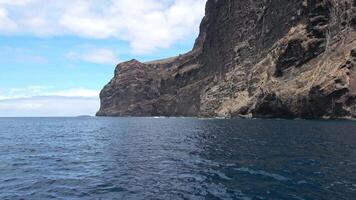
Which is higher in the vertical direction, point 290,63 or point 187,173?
point 290,63

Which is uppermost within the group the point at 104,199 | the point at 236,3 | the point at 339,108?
the point at 236,3

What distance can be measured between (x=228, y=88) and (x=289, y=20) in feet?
127

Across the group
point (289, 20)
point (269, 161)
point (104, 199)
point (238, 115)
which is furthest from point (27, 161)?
point (289, 20)

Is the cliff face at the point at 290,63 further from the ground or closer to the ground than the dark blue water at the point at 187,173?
further from the ground

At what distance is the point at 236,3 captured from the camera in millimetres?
194000

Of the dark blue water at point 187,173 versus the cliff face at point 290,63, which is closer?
the dark blue water at point 187,173

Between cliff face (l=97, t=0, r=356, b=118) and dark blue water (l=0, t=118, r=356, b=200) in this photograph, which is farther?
cliff face (l=97, t=0, r=356, b=118)

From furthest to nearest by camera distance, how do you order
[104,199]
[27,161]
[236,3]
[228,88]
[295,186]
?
[236,3], [228,88], [27,161], [295,186], [104,199]

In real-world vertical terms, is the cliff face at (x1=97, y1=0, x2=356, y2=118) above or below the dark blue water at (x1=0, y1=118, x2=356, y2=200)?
above

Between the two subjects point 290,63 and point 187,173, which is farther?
point 290,63

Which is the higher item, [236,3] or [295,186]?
[236,3]

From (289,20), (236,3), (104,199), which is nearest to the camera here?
(104,199)

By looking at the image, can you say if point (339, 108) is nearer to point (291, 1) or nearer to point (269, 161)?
point (291, 1)

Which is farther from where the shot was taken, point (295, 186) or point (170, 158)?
point (170, 158)
